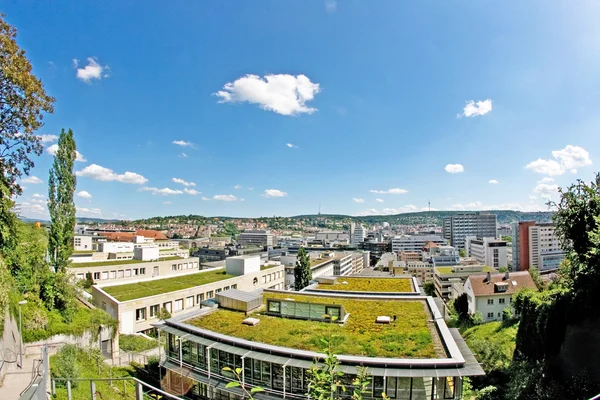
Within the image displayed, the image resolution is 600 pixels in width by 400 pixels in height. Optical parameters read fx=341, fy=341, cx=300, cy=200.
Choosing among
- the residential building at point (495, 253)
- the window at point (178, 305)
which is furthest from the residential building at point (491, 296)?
the residential building at point (495, 253)

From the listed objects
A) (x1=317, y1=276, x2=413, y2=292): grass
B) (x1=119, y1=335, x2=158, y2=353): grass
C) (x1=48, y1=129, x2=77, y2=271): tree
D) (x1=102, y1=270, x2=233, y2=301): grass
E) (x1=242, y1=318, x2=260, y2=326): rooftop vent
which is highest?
(x1=48, y1=129, x2=77, y2=271): tree

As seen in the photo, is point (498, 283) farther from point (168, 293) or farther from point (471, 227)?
point (471, 227)

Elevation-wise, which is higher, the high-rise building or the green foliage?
the high-rise building

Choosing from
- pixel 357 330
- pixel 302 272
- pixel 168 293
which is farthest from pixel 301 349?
pixel 302 272

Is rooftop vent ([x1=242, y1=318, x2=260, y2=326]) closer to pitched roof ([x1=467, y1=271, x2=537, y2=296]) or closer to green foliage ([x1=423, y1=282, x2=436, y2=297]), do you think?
pitched roof ([x1=467, y1=271, x2=537, y2=296])

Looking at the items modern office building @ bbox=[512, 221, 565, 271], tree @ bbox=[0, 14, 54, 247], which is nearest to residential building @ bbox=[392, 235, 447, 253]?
modern office building @ bbox=[512, 221, 565, 271]

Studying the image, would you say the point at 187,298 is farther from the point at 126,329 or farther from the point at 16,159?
the point at 16,159

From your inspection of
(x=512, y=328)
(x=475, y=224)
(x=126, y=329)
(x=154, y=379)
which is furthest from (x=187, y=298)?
(x=475, y=224)

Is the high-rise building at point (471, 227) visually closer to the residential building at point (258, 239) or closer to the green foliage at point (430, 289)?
the residential building at point (258, 239)
